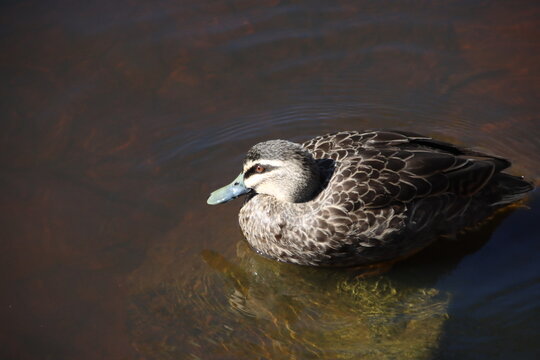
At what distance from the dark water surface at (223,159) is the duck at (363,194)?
447mm

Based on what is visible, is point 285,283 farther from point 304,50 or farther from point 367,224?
point 304,50

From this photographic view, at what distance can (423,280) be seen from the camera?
6.79 meters

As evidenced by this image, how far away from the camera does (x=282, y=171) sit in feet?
21.3

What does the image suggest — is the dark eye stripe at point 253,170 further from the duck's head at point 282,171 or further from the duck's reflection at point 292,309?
the duck's reflection at point 292,309

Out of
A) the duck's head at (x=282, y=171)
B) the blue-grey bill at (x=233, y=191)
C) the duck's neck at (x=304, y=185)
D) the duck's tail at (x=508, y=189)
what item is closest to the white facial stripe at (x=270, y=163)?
the duck's head at (x=282, y=171)

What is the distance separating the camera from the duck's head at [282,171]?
253 inches

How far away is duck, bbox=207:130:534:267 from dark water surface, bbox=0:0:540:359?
1.47 ft

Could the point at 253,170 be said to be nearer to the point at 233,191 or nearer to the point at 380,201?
the point at 233,191

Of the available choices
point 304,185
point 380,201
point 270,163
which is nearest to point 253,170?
point 270,163

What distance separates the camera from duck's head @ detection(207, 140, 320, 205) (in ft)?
21.1

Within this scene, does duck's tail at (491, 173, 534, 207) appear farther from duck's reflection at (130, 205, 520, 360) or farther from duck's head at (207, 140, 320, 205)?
duck's head at (207, 140, 320, 205)

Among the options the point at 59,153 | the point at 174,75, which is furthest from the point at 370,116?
the point at 59,153

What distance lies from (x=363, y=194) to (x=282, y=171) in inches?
34.0

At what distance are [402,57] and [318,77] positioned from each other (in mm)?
1253
